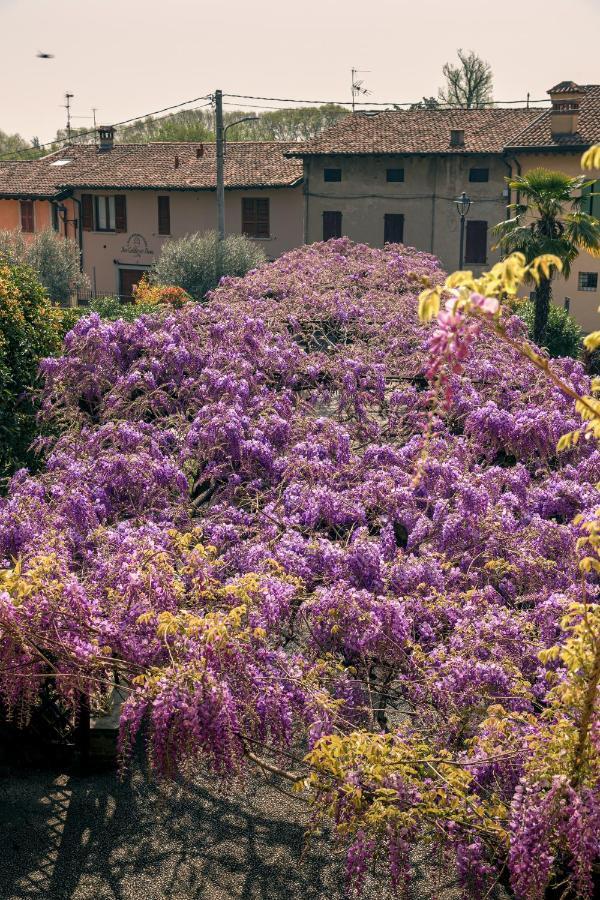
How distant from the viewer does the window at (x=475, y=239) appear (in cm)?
4888

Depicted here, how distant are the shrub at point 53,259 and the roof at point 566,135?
22683mm

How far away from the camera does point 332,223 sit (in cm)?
5131

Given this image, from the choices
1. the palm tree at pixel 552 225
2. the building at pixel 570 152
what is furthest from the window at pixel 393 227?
the palm tree at pixel 552 225

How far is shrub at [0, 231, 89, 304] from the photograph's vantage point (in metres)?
51.4

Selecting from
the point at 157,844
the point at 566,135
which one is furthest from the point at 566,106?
the point at 157,844

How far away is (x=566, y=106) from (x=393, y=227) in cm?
1041

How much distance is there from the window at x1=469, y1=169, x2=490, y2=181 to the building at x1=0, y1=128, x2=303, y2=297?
863 centimetres

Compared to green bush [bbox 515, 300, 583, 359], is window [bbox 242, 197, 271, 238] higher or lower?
higher

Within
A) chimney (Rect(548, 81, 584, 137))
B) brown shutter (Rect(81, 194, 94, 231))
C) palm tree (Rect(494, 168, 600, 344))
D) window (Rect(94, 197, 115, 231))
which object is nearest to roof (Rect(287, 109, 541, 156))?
chimney (Rect(548, 81, 584, 137))

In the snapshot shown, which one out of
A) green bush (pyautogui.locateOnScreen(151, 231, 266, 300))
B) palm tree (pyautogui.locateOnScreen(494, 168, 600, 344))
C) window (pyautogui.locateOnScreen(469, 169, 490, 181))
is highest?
window (pyautogui.locateOnScreen(469, 169, 490, 181))

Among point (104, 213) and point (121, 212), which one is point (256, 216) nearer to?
point (121, 212)

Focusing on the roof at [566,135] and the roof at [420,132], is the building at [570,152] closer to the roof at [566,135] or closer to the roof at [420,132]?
the roof at [566,135]

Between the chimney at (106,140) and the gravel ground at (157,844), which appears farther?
the chimney at (106,140)

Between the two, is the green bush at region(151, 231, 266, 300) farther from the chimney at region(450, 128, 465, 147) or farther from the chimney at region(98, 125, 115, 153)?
the chimney at region(98, 125, 115, 153)
